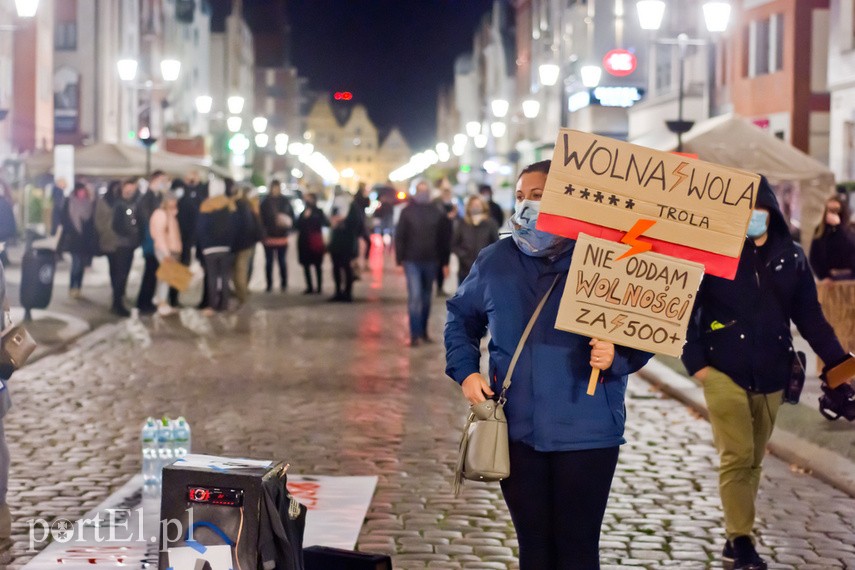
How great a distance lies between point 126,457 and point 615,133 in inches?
1809

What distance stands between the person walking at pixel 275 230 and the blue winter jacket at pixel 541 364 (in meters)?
21.6

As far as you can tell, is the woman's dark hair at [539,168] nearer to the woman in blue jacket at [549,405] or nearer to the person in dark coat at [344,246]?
the woman in blue jacket at [549,405]

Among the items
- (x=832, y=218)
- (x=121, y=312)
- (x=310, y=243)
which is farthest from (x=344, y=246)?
(x=832, y=218)

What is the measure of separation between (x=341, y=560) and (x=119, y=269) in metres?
16.2

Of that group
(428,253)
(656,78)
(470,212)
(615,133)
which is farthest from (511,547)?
(615,133)

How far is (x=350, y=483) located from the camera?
29.3ft

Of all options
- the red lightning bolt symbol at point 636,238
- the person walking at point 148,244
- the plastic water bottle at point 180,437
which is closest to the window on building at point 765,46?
the person walking at point 148,244

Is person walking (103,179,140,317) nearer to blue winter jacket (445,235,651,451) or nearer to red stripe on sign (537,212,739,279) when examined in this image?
blue winter jacket (445,235,651,451)

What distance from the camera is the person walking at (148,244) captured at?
69.4 ft

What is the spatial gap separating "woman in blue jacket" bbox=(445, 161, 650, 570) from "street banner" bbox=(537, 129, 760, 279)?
0.38ft

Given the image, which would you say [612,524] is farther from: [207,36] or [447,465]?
[207,36]

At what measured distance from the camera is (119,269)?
21.0 m

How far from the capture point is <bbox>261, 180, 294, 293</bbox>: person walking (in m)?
26.7

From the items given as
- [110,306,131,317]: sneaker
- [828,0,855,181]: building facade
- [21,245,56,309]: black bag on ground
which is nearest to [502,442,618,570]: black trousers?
[21,245,56,309]: black bag on ground
